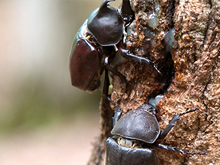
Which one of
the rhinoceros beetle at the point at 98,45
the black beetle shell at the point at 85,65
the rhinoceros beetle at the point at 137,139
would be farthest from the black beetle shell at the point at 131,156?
the black beetle shell at the point at 85,65

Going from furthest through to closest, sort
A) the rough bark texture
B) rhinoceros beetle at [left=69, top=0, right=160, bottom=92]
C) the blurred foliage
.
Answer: the blurred foliage
rhinoceros beetle at [left=69, top=0, right=160, bottom=92]
the rough bark texture

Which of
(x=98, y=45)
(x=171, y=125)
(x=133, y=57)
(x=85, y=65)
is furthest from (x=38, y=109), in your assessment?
(x=171, y=125)

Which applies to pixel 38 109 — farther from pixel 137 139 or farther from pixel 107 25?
pixel 137 139

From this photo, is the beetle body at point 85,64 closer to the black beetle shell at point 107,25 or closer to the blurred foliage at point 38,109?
the black beetle shell at point 107,25

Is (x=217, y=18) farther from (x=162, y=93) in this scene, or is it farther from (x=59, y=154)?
(x=59, y=154)

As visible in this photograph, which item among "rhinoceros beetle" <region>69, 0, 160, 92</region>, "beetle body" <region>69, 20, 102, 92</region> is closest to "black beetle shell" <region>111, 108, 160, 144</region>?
"rhinoceros beetle" <region>69, 0, 160, 92</region>

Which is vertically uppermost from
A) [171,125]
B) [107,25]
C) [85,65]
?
[107,25]

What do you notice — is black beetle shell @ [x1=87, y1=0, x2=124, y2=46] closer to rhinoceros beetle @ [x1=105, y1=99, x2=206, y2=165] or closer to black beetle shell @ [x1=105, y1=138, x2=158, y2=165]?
rhinoceros beetle @ [x1=105, y1=99, x2=206, y2=165]

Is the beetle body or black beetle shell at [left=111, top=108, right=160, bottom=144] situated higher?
the beetle body
